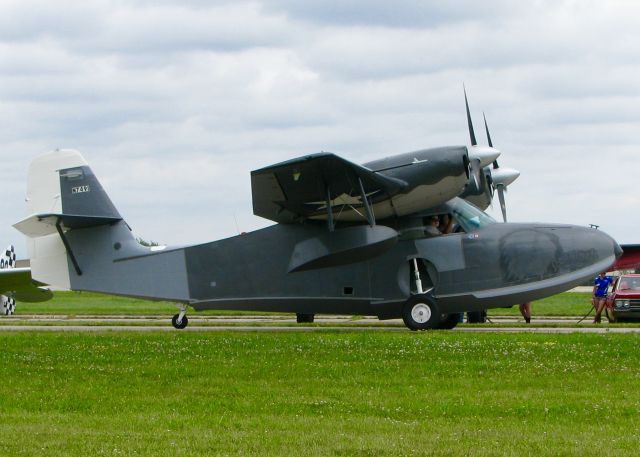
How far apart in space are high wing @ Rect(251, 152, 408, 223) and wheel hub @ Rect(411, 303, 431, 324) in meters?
2.64

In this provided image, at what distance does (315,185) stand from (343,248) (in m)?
1.72

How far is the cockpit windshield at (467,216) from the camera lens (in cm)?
2192

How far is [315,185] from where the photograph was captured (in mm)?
20500

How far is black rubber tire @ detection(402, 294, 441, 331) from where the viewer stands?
70.3ft

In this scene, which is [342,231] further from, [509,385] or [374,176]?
[509,385]

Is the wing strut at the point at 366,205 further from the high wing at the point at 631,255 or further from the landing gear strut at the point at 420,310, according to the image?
the high wing at the point at 631,255

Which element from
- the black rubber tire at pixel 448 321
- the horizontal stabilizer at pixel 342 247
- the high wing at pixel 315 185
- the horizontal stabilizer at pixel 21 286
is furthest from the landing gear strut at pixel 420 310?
the horizontal stabilizer at pixel 21 286

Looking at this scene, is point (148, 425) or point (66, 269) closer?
point (148, 425)

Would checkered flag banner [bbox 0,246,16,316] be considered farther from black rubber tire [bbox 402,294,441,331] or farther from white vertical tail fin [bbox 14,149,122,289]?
black rubber tire [bbox 402,294,441,331]

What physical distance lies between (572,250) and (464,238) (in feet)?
7.96

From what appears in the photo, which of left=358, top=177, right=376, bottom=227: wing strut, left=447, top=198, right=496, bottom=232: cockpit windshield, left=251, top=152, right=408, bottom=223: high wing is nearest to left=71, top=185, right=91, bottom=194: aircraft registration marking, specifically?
left=251, top=152, right=408, bottom=223: high wing

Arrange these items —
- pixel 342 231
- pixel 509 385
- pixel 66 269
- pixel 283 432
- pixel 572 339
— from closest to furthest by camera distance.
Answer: pixel 283 432
pixel 509 385
pixel 572 339
pixel 342 231
pixel 66 269

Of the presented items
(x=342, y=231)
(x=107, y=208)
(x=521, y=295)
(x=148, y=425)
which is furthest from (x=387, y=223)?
(x=148, y=425)

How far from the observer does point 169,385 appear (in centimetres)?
1259
